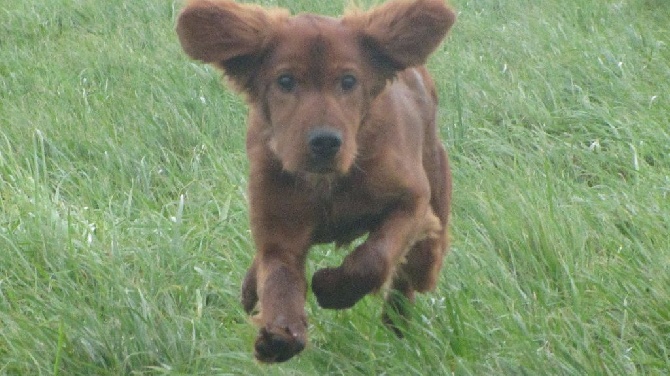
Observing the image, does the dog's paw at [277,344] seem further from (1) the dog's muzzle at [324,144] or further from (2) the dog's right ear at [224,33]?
(2) the dog's right ear at [224,33]

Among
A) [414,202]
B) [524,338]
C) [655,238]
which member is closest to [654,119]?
[655,238]

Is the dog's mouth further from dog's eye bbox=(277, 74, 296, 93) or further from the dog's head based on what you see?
dog's eye bbox=(277, 74, 296, 93)

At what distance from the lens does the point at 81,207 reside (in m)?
5.21

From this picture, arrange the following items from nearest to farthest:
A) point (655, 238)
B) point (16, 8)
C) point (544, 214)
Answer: point (655, 238) < point (544, 214) < point (16, 8)

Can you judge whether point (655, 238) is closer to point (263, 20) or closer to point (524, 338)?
point (524, 338)

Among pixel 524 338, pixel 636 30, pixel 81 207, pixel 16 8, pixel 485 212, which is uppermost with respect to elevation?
pixel 524 338

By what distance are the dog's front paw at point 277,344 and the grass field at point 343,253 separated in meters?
0.22

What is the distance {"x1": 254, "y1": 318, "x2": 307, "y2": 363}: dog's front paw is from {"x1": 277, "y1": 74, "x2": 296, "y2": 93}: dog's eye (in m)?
0.68

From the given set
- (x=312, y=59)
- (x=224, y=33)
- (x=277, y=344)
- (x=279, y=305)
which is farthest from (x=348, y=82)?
(x=277, y=344)

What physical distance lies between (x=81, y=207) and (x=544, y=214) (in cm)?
181

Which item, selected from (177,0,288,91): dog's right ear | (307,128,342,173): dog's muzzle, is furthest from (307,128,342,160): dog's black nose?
(177,0,288,91): dog's right ear

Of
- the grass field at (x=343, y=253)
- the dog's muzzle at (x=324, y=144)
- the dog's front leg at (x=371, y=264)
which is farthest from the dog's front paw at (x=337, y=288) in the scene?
the dog's muzzle at (x=324, y=144)

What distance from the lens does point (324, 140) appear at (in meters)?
3.53

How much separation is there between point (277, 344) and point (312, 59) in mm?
802
